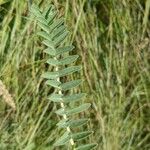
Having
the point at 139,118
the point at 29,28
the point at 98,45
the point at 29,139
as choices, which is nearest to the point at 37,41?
the point at 29,28

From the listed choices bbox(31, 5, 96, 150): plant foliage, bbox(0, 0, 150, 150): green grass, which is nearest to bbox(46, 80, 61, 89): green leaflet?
bbox(31, 5, 96, 150): plant foliage

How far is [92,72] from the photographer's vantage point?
4.82 feet

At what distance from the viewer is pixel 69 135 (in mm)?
474

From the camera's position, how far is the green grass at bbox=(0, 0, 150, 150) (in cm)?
145

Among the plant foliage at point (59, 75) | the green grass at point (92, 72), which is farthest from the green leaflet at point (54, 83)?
the green grass at point (92, 72)

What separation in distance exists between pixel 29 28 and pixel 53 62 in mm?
920

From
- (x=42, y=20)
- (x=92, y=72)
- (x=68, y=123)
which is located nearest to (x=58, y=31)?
(x=42, y=20)

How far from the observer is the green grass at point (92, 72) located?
1449 mm

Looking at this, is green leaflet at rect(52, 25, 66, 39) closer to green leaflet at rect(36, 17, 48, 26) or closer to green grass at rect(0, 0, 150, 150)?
green leaflet at rect(36, 17, 48, 26)

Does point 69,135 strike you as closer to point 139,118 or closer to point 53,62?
point 53,62

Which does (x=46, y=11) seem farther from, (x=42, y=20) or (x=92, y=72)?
(x=92, y=72)

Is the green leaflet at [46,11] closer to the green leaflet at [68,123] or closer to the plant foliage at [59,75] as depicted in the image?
the plant foliage at [59,75]

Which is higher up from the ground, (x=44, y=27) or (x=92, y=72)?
(x=44, y=27)

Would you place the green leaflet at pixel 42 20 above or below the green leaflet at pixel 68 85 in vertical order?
above
